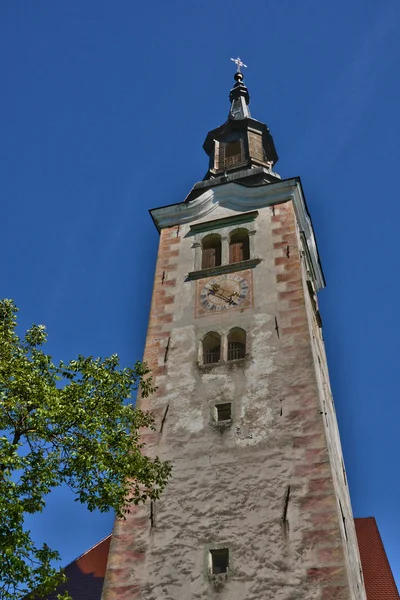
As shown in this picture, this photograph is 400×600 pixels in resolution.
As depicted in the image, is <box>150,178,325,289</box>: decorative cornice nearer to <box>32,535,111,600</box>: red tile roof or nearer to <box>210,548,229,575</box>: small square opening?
<box>32,535,111,600</box>: red tile roof

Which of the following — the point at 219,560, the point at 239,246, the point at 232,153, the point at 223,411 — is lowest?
the point at 219,560

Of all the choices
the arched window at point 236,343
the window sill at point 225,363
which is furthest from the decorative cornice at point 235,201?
the window sill at point 225,363

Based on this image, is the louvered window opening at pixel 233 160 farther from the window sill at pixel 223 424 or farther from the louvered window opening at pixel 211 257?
the window sill at pixel 223 424

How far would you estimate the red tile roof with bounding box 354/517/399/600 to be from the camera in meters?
18.0

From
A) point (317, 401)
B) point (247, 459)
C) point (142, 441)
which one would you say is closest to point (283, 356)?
point (317, 401)

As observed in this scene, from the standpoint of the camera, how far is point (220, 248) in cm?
2061

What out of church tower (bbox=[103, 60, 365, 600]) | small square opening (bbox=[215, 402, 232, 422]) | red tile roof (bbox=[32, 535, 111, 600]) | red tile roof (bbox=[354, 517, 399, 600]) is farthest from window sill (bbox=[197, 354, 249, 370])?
red tile roof (bbox=[354, 517, 399, 600])

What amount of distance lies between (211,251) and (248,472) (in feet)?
26.3

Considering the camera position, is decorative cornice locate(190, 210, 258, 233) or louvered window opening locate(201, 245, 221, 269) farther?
decorative cornice locate(190, 210, 258, 233)

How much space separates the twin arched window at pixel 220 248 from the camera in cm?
2000

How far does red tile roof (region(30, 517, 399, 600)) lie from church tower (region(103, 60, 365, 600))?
3.37m

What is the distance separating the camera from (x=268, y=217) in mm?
20609

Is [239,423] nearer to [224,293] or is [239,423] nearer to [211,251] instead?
[224,293]

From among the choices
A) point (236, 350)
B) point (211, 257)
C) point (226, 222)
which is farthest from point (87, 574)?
point (226, 222)
